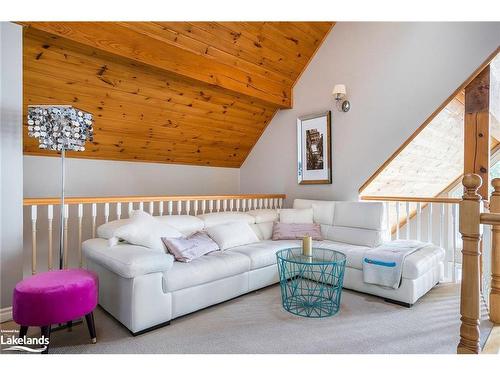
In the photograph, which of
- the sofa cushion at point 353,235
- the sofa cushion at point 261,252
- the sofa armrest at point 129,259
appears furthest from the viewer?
the sofa cushion at point 353,235

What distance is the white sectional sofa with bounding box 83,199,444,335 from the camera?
2.03 metres

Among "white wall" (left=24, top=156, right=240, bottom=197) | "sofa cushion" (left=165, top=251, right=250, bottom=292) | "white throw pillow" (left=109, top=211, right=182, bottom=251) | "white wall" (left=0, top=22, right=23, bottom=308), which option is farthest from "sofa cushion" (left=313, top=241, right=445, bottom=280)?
"white wall" (left=0, top=22, right=23, bottom=308)

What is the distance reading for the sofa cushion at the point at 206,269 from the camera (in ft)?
7.17

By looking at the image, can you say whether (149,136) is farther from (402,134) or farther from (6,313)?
(402,134)

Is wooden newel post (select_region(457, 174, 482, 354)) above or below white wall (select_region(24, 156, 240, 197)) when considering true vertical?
below

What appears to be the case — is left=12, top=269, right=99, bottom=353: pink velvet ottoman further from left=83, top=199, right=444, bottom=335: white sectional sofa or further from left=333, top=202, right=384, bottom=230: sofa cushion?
left=333, top=202, right=384, bottom=230: sofa cushion

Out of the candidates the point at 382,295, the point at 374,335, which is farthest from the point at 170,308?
the point at 382,295

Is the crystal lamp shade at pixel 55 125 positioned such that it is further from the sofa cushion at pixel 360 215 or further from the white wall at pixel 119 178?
the sofa cushion at pixel 360 215

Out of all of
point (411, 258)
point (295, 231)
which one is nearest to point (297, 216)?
point (295, 231)

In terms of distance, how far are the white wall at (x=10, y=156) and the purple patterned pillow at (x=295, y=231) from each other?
99.8 inches

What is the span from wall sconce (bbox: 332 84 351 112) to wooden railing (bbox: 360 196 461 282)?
4.00 ft

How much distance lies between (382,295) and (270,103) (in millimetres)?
2901

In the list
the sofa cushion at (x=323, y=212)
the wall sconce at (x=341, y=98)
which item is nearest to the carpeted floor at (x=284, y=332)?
the sofa cushion at (x=323, y=212)

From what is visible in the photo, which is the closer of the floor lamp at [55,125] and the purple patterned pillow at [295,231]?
the floor lamp at [55,125]
